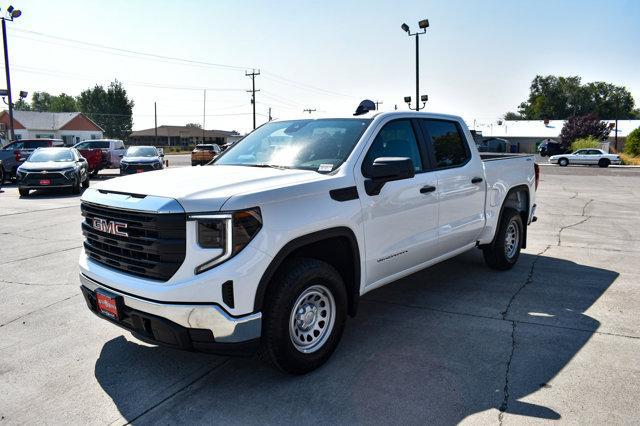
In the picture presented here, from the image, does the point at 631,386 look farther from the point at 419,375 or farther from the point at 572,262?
the point at 572,262

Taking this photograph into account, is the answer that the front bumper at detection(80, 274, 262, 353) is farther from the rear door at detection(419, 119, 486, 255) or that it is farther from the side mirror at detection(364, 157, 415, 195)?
the rear door at detection(419, 119, 486, 255)

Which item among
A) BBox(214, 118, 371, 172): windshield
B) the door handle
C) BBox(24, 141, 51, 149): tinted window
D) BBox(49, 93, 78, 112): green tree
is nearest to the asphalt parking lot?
the door handle

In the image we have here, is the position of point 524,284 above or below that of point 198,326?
below

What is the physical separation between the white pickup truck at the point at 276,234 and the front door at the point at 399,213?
0.05ft

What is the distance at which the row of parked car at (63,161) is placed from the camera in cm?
1546

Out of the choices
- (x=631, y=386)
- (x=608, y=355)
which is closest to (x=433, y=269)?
(x=608, y=355)

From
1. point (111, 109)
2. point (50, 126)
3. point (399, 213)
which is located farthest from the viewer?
point (111, 109)

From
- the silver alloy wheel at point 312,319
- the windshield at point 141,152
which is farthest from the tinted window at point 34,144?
the silver alloy wheel at point 312,319

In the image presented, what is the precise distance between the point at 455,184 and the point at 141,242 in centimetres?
319

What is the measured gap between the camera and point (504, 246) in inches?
247

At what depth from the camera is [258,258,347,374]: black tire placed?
327 centimetres

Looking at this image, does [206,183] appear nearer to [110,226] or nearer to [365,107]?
[110,226]

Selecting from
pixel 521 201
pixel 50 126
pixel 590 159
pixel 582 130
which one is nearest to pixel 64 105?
pixel 50 126

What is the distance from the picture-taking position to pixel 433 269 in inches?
259
